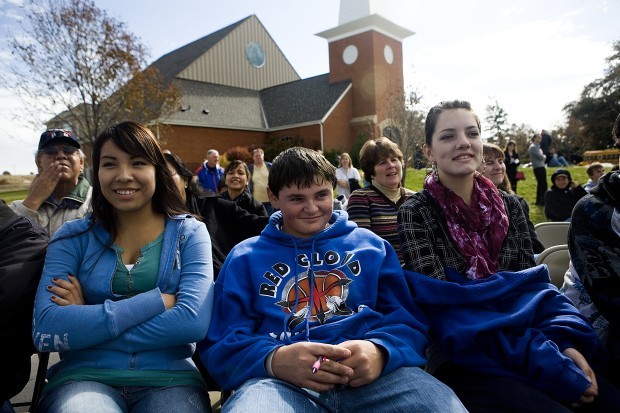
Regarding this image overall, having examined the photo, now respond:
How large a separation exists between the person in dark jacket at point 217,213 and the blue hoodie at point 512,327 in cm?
192

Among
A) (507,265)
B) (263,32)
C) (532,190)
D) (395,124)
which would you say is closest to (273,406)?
(507,265)

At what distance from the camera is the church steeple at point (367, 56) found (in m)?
30.7

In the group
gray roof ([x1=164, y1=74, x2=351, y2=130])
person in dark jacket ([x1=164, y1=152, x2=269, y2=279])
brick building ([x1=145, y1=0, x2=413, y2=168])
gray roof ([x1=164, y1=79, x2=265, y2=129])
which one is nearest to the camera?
person in dark jacket ([x1=164, y1=152, x2=269, y2=279])

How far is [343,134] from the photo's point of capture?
3162cm

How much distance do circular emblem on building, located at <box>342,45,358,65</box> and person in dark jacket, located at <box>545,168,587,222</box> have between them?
26171mm

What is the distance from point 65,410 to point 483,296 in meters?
1.96

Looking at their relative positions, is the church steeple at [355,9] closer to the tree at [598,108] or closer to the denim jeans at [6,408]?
the tree at [598,108]

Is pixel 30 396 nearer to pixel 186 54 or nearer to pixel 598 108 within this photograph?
pixel 186 54

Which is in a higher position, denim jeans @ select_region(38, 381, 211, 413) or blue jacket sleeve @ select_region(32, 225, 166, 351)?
blue jacket sleeve @ select_region(32, 225, 166, 351)

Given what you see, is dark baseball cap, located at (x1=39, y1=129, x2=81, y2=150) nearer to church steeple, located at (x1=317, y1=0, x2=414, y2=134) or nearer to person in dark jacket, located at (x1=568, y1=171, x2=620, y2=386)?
person in dark jacket, located at (x1=568, y1=171, x2=620, y2=386)

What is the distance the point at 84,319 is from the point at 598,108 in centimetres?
4335

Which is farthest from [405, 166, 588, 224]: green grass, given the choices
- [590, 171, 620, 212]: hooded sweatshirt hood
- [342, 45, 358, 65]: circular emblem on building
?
[342, 45, 358, 65]: circular emblem on building

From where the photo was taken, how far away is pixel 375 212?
3842mm

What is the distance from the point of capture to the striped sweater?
375 centimetres
